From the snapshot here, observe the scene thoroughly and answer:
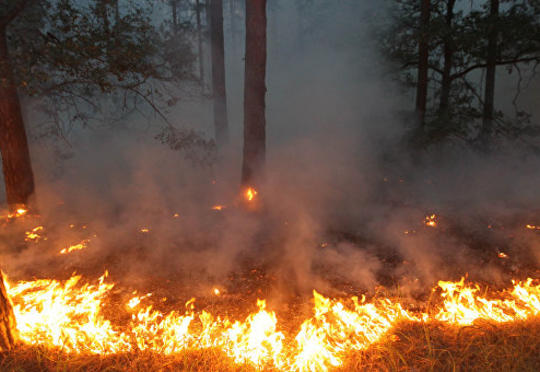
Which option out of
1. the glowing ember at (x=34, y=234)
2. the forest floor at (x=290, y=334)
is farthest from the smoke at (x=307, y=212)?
the glowing ember at (x=34, y=234)

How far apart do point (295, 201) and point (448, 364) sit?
18.2 feet

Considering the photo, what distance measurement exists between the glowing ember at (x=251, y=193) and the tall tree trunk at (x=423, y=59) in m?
5.30

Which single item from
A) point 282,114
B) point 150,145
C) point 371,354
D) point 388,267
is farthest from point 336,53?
point 371,354

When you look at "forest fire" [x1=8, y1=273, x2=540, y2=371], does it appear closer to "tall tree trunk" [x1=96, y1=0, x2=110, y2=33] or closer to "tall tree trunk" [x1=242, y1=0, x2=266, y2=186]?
"tall tree trunk" [x1=242, y1=0, x2=266, y2=186]

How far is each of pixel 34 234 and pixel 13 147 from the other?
194cm

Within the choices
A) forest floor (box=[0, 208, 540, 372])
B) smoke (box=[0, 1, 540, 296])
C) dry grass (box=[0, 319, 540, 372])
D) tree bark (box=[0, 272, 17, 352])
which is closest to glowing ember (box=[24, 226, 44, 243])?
smoke (box=[0, 1, 540, 296])

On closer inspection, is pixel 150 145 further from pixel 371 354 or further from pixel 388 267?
pixel 371 354

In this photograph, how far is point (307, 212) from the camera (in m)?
7.73

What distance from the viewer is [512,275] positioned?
4.84m

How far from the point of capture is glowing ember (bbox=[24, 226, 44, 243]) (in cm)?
632

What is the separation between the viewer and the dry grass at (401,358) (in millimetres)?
3119

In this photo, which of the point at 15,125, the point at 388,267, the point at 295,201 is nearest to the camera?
the point at 388,267

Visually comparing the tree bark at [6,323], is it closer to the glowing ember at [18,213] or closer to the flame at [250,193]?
the glowing ember at [18,213]

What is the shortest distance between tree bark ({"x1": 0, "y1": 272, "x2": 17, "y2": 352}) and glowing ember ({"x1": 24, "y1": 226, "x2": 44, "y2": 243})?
3.42m
